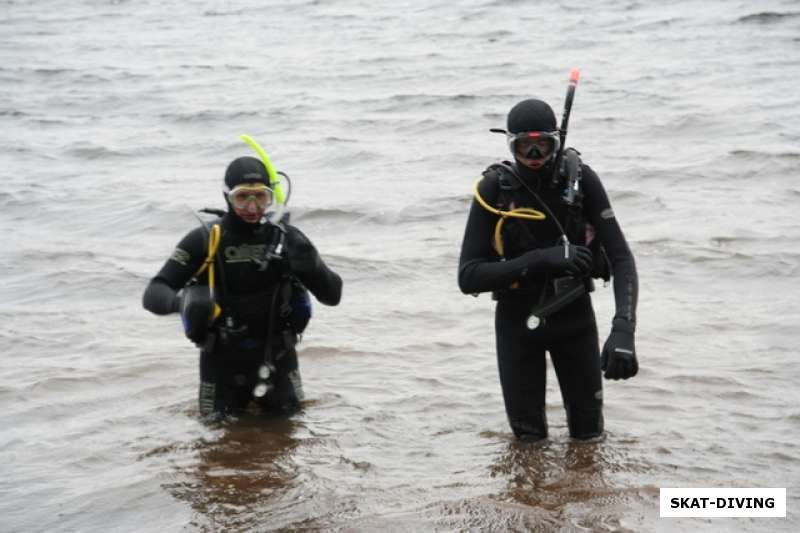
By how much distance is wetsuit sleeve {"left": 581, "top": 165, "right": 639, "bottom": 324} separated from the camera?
566 cm

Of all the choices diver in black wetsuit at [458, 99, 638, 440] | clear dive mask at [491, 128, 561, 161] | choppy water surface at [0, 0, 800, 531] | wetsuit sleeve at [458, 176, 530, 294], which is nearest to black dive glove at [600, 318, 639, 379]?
diver in black wetsuit at [458, 99, 638, 440]

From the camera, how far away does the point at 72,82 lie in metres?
22.8

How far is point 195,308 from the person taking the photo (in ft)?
19.0

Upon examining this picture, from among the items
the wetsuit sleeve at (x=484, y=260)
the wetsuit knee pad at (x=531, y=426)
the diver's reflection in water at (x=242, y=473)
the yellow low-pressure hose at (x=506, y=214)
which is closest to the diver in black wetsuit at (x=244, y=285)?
the diver's reflection in water at (x=242, y=473)

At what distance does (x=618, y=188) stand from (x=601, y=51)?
8.77m

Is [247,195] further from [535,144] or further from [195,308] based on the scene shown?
[535,144]

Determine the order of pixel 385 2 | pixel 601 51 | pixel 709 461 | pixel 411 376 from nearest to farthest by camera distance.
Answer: pixel 709 461
pixel 411 376
pixel 601 51
pixel 385 2

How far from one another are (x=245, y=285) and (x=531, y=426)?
1560 millimetres

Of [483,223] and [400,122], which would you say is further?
[400,122]

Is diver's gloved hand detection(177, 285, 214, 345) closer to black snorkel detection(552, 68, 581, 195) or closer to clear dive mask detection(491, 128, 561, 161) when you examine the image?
clear dive mask detection(491, 128, 561, 161)

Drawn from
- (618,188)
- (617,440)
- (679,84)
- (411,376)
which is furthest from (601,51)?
(617,440)

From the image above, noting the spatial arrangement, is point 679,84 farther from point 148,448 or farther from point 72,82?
point 148,448

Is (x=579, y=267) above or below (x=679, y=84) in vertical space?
above

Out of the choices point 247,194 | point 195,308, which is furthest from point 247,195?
point 195,308
